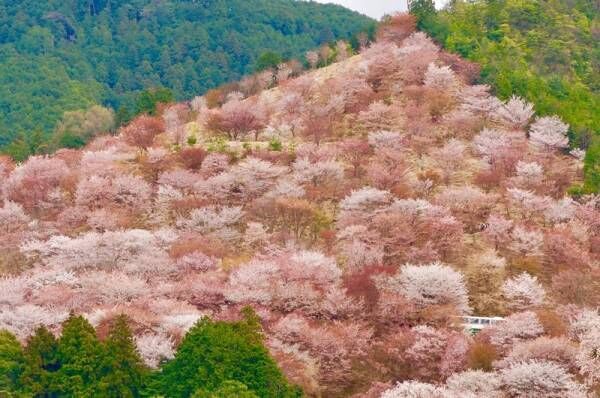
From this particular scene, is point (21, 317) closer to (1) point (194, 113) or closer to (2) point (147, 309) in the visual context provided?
(2) point (147, 309)

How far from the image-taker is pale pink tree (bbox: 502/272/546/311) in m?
41.9

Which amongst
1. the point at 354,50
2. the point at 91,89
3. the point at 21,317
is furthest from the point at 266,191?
the point at 91,89

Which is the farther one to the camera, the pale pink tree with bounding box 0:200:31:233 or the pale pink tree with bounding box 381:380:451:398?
the pale pink tree with bounding box 0:200:31:233

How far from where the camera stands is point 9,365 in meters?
33.9

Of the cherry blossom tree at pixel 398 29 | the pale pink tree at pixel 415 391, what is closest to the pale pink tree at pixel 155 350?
the pale pink tree at pixel 415 391

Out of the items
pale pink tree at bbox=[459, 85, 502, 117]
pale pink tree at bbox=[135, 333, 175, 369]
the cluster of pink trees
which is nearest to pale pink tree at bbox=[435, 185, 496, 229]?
the cluster of pink trees

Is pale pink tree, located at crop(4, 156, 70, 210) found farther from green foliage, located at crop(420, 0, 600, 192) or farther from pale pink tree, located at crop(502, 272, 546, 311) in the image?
green foliage, located at crop(420, 0, 600, 192)

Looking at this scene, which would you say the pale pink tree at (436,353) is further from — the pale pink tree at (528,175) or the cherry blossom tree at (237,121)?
the cherry blossom tree at (237,121)

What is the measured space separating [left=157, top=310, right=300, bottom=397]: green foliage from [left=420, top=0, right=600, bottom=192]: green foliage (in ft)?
99.5

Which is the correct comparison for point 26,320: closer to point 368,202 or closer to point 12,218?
point 12,218

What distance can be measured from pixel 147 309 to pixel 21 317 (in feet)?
14.6

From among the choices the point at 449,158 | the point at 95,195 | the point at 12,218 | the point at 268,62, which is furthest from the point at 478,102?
the point at 12,218

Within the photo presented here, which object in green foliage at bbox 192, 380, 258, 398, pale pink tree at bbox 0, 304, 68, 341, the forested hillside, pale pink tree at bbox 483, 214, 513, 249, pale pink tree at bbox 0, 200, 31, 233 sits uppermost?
pale pink tree at bbox 483, 214, 513, 249

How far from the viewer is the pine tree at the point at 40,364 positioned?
33.9 meters
